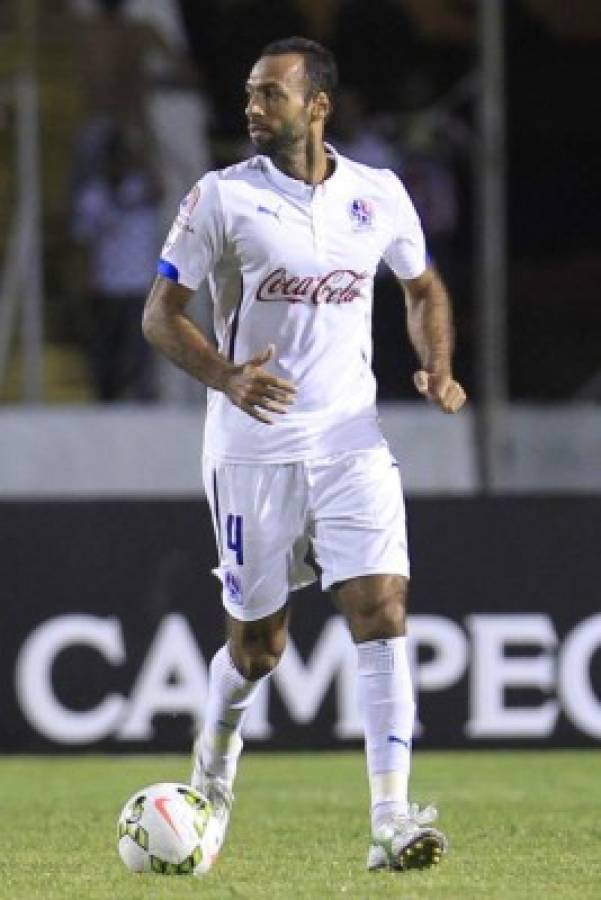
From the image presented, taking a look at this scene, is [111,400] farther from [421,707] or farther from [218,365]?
[218,365]

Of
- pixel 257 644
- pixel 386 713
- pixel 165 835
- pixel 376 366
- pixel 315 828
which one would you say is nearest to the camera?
pixel 165 835

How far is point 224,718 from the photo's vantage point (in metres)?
7.87

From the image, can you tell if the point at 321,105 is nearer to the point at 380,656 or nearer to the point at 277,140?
the point at 277,140

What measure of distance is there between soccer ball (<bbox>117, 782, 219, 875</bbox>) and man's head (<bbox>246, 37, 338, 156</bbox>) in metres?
1.96

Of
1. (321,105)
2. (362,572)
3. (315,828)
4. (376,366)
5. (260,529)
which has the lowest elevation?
(315,828)

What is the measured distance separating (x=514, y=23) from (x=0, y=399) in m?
3.89

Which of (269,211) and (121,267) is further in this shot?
(121,267)

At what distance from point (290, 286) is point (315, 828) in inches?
89.0

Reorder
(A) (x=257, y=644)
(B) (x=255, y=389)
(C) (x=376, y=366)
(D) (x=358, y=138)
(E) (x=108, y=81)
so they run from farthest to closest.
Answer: (D) (x=358, y=138) < (E) (x=108, y=81) < (C) (x=376, y=366) < (A) (x=257, y=644) < (B) (x=255, y=389)

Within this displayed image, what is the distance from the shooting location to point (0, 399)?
12.7 metres

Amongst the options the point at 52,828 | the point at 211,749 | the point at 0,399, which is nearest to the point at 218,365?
the point at 211,749

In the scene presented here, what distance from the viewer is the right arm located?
709cm

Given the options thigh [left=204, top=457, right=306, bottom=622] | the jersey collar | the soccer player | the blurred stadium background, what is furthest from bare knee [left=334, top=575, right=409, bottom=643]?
the blurred stadium background

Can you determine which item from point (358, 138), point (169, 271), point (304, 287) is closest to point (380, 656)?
point (304, 287)
